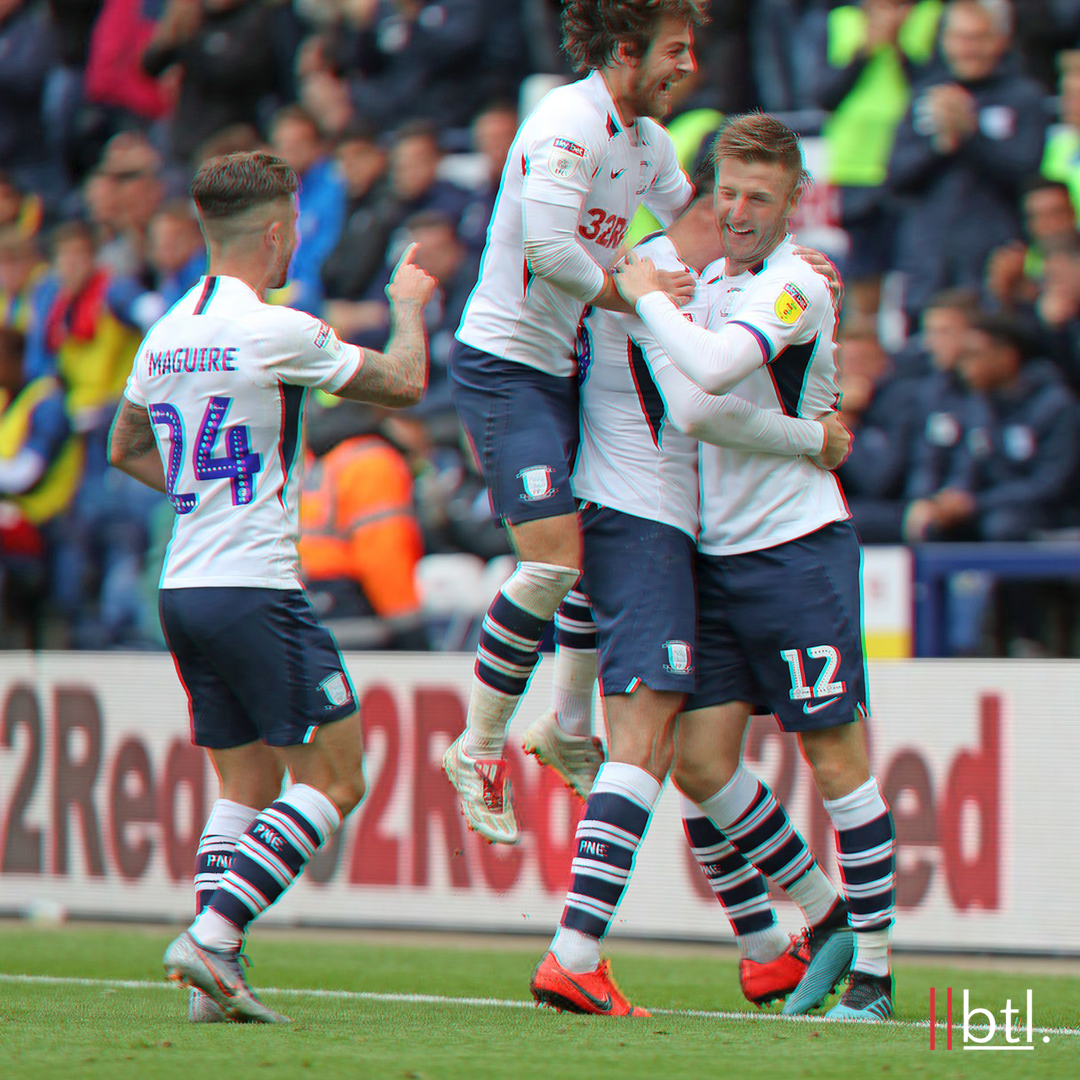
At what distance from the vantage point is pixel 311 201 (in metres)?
11.5

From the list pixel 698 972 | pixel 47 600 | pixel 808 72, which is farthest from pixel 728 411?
pixel 47 600

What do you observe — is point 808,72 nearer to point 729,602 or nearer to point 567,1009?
point 729,602

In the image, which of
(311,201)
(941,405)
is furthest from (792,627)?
(311,201)

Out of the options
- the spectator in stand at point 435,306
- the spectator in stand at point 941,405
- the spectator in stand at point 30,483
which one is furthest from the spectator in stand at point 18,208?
the spectator in stand at point 941,405

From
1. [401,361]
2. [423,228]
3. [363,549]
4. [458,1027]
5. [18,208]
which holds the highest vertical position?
[18,208]

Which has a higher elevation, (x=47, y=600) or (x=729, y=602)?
(x=729, y=602)

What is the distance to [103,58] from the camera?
13.5 meters

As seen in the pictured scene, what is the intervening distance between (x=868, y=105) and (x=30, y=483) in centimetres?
555

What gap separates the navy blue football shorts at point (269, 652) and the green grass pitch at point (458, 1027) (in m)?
0.73

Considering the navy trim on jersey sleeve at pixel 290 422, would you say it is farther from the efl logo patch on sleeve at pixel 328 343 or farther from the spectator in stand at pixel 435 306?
the spectator in stand at pixel 435 306

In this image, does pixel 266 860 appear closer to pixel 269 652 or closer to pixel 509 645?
pixel 269 652

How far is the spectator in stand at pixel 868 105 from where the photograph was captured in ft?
31.2

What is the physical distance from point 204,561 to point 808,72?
7.17 metres

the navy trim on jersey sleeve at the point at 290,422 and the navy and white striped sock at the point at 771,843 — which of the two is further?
the navy and white striped sock at the point at 771,843
